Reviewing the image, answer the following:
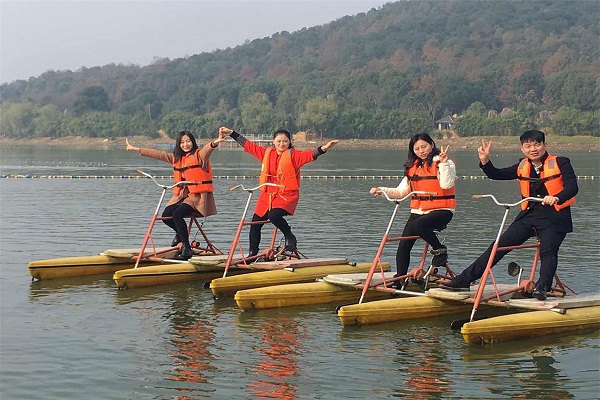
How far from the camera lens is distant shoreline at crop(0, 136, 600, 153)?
126m

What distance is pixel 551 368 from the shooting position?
468 inches

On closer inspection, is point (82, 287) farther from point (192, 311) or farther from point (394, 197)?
point (394, 197)

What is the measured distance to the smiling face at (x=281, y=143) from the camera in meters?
17.2

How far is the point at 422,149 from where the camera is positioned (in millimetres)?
14789

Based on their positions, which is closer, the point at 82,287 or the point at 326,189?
the point at 82,287

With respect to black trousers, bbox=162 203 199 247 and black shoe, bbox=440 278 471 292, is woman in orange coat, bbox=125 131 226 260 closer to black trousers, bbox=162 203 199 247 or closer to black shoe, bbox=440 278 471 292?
Answer: black trousers, bbox=162 203 199 247

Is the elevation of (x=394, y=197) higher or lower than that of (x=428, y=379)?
higher

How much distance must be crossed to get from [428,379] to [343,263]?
19.0 feet

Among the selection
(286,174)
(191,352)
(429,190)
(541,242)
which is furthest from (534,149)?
(191,352)

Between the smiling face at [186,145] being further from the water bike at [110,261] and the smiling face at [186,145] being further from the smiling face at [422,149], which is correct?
the smiling face at [422,149]

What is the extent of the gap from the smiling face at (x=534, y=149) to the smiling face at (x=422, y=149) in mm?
1548

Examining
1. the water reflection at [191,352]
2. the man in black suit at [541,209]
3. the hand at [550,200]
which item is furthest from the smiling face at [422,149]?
the water reflection at [191,352]

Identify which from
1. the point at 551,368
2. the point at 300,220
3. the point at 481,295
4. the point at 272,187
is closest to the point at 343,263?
the point at 272,187

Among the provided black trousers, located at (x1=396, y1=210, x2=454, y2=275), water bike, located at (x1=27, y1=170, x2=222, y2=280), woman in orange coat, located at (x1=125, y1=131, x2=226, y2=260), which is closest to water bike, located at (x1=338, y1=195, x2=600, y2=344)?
black trousers, located at (x1=396, y1=210, x2=454, y2=275)
